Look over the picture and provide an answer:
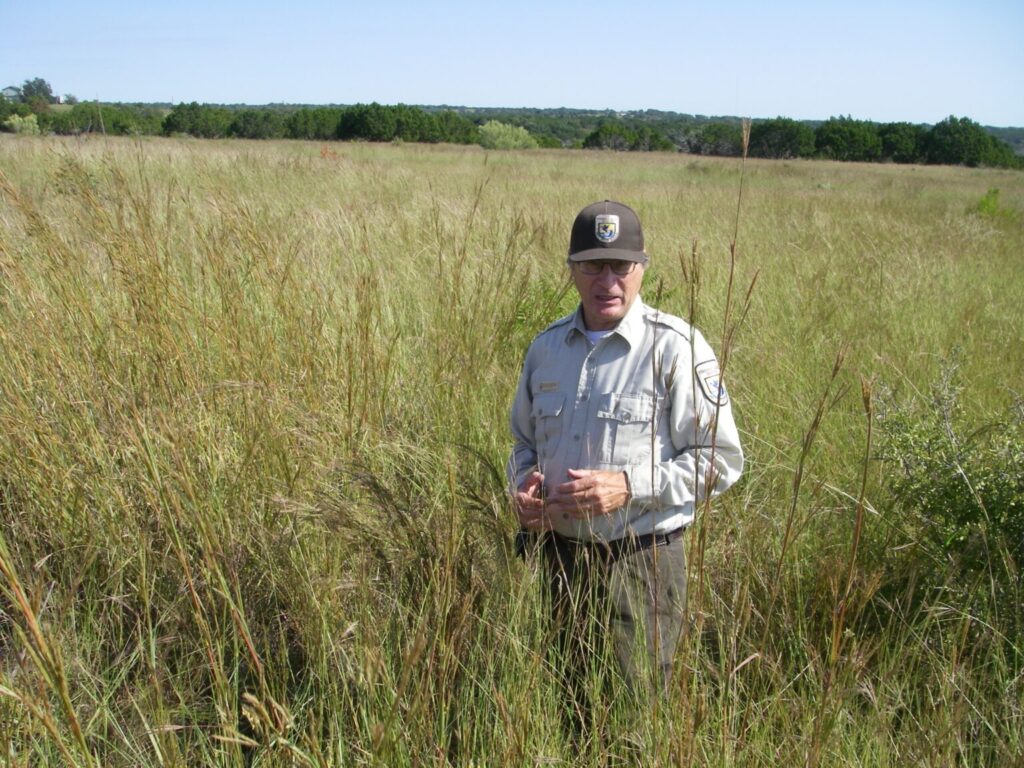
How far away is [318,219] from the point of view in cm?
479

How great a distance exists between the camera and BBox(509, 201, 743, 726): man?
165 centimetres

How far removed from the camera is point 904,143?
4709cm

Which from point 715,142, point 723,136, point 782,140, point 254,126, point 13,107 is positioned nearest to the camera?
point 13,107

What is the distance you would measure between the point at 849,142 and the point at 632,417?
178 ft

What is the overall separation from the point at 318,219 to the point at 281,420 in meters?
2.91

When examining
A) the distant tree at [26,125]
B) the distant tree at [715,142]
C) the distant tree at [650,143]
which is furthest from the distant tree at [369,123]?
the distant tree at [26,125]

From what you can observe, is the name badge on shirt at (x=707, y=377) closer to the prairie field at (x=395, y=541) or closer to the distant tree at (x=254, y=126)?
the prairie field at (x=395, y=541)

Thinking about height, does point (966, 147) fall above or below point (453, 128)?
below

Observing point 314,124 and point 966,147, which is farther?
point 314,124

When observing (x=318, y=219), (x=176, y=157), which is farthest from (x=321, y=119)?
(x=318, y=219)

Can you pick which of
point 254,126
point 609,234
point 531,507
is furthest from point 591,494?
point 254,126

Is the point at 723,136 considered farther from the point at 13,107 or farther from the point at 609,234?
the point at 609,234

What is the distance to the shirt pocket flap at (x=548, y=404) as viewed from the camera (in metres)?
1.85

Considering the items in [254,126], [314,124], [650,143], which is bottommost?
[254,126]
